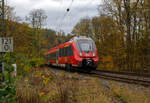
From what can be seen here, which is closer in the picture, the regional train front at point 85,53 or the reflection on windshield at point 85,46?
the regional train front at point 85,53

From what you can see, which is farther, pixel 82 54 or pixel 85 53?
pixel 85 53

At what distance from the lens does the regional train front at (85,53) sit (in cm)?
1383

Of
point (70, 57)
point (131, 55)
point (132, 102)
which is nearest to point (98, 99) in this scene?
point (132, 102)

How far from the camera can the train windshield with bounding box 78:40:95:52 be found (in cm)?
1435

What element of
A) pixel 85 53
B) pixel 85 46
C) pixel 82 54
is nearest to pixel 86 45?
pixel 85 46

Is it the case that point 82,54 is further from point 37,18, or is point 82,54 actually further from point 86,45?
point 37,18

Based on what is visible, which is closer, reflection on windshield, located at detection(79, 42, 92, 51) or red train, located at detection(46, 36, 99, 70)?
red train, located at detection(46, 36, 99, 70)

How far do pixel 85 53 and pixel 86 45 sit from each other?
0.78 metres

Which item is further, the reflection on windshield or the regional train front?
the reflection on windshield

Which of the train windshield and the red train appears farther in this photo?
the train windshield

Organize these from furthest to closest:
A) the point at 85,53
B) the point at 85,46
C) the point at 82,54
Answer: the point at 85,46, the point at 85,53, the point at 82,54

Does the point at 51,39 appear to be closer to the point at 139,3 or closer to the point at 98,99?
the point at 139,3

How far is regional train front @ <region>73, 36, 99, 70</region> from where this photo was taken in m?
13.8

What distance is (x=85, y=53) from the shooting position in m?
14.1
